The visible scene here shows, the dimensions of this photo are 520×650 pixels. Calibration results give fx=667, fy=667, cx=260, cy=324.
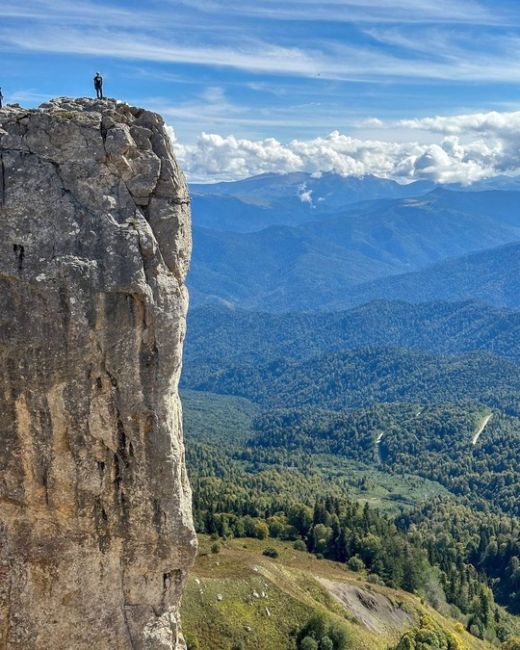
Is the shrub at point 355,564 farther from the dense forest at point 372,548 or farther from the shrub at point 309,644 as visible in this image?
the shrub at point 309,644

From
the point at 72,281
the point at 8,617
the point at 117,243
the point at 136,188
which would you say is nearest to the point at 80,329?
the point at 72,281

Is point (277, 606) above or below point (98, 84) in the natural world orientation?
below

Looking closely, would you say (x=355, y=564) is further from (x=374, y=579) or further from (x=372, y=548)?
(x=372, y=548)

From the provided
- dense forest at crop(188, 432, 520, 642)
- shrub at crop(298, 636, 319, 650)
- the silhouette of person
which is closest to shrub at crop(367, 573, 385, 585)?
dense forest at crop(188, 432, 520, 642)

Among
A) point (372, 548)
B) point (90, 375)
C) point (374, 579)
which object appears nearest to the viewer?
point (90, 375)

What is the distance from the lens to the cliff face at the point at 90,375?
31703mm

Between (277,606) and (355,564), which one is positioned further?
(355,564)

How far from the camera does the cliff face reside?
31703 millimetres

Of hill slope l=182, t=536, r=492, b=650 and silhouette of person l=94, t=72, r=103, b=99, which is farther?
hill slope l=182, t=536, r=492, b=650

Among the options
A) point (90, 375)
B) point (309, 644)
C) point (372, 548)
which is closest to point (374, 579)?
point (372, 548)

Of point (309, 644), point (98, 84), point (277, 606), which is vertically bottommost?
point (309, 644)

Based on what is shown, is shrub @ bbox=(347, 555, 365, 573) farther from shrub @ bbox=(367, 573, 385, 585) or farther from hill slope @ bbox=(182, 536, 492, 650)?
hill slope @ bbox=(182, 536, 492, 650)

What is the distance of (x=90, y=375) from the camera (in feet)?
107

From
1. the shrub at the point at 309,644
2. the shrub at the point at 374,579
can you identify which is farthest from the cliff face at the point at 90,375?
the shrub at the point at 374,579
